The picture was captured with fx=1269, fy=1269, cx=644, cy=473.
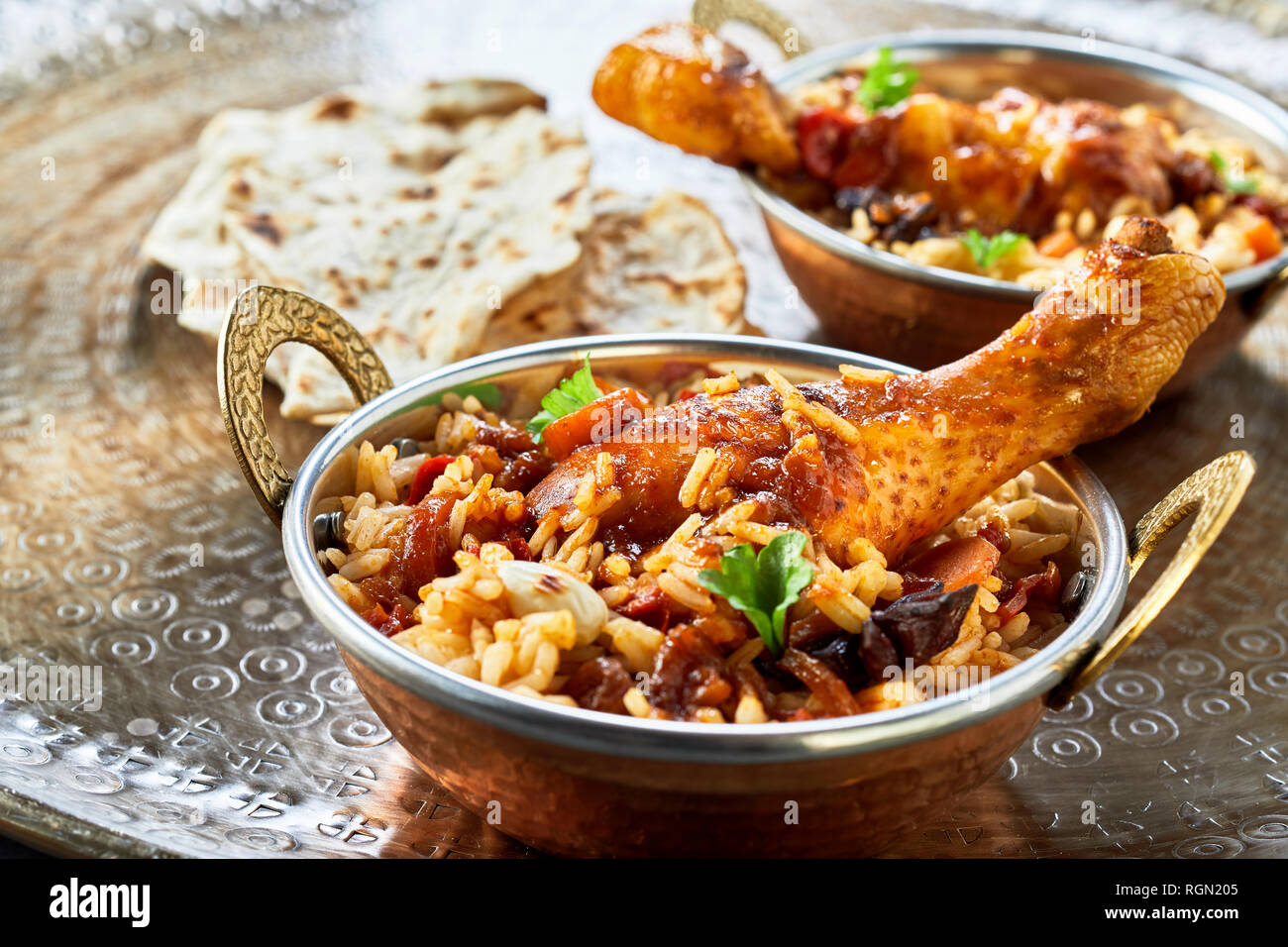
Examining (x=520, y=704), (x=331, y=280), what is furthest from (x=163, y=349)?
(x=520, y=704)

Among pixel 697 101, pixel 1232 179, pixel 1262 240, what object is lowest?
pixel 1262 240

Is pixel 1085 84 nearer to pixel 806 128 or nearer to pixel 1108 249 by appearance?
pixel 806 128

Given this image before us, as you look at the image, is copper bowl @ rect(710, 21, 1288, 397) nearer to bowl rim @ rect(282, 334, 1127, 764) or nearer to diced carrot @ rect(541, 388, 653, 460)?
bowl rim @ rect(282, 334, 1127, 764)

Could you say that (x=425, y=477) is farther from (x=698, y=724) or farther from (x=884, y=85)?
(x=884, y=85)

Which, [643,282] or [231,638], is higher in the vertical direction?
[643,282]

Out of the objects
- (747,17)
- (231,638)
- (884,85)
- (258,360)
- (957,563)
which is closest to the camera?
(957,563)

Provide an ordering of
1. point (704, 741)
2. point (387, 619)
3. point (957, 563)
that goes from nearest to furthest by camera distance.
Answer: point (704, 741), point (387, 619), point (957, 563)

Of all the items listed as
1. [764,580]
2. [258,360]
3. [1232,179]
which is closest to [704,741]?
[764,580]

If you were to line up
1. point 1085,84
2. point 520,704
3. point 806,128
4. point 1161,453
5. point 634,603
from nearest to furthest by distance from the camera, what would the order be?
point 520,704, point 634,603, point 1161,453, point 806,128, point 1085,84
